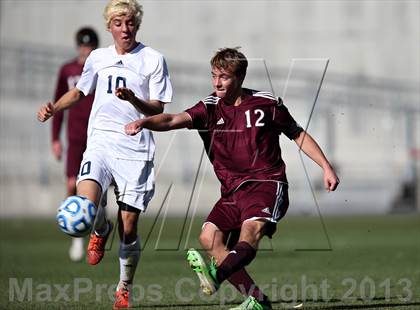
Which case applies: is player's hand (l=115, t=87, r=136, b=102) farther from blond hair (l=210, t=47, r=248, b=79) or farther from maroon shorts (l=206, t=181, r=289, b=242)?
maroon shorts (l=206, t=181, r=289, b=242)

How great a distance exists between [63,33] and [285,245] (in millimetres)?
27443

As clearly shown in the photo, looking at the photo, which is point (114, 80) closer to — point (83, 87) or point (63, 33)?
point (83, 87)

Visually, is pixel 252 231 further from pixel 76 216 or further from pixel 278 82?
pixel 278 82

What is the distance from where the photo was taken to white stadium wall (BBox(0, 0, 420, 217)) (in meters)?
31.1

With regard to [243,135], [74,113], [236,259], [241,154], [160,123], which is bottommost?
[74,113]

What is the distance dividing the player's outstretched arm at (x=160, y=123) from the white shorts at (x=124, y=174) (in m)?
1.02

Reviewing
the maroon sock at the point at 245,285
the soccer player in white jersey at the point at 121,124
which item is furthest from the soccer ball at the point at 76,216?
the maroon sock at the point at 245,285

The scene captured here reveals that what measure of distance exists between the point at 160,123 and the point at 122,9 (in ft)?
4.19

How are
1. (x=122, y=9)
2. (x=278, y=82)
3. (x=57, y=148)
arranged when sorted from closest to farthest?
(x=122, y=9)
(x=57, y=148)
(x=278, y=82)

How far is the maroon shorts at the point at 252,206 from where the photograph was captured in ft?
23.6

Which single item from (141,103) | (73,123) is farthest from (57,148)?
(141,103)

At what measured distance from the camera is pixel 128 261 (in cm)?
822

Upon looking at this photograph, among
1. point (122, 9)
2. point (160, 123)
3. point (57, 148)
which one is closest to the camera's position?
point (160, 123)

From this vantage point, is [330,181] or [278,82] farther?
[278,82]
